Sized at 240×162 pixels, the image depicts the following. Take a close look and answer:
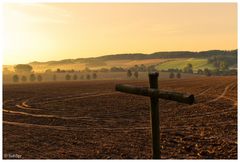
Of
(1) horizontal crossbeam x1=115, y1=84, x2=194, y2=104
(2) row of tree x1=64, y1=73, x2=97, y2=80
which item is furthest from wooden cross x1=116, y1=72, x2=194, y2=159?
(2) row of tree x1=64, y1=73, x2=97, y2=80

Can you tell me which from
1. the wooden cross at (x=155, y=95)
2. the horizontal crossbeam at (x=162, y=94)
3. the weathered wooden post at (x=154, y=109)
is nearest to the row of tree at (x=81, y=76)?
the horizontal crossbeam at (x=162, y=94)

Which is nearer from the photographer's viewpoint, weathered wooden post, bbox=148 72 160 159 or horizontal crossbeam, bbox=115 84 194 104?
horizontal crossbeam, bbox=115 84 194 104

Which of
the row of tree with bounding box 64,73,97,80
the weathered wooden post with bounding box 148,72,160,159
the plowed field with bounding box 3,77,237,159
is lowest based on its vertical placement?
the row of tree with bounding box 64,73,97,80

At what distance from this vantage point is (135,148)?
11.5m

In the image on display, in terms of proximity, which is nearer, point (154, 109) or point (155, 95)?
point (155, 95)

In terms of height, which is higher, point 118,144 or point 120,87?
point 120,87

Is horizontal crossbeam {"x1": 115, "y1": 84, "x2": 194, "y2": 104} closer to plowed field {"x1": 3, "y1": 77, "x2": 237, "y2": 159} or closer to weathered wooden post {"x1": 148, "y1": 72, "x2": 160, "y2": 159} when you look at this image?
weathered wooden post {"x1": 148, "y1": 72, "x2": 160, "y2": 159}

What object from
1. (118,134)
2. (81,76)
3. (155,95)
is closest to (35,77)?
(81,76)

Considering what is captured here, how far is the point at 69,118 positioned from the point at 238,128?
9317 millimetres

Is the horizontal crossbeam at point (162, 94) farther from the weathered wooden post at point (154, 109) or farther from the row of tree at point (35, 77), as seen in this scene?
the row of tree at point (35, 77)

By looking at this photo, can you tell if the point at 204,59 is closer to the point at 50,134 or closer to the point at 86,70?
the point at 86,70

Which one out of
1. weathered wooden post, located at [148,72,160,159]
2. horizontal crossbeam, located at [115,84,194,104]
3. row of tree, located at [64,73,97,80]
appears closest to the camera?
horizontal crossbeam, located at [115,84,194,104]

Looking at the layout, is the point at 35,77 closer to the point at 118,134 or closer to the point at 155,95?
the point at 118,134

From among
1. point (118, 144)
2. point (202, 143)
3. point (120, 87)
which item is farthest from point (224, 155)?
point (120, 87)
